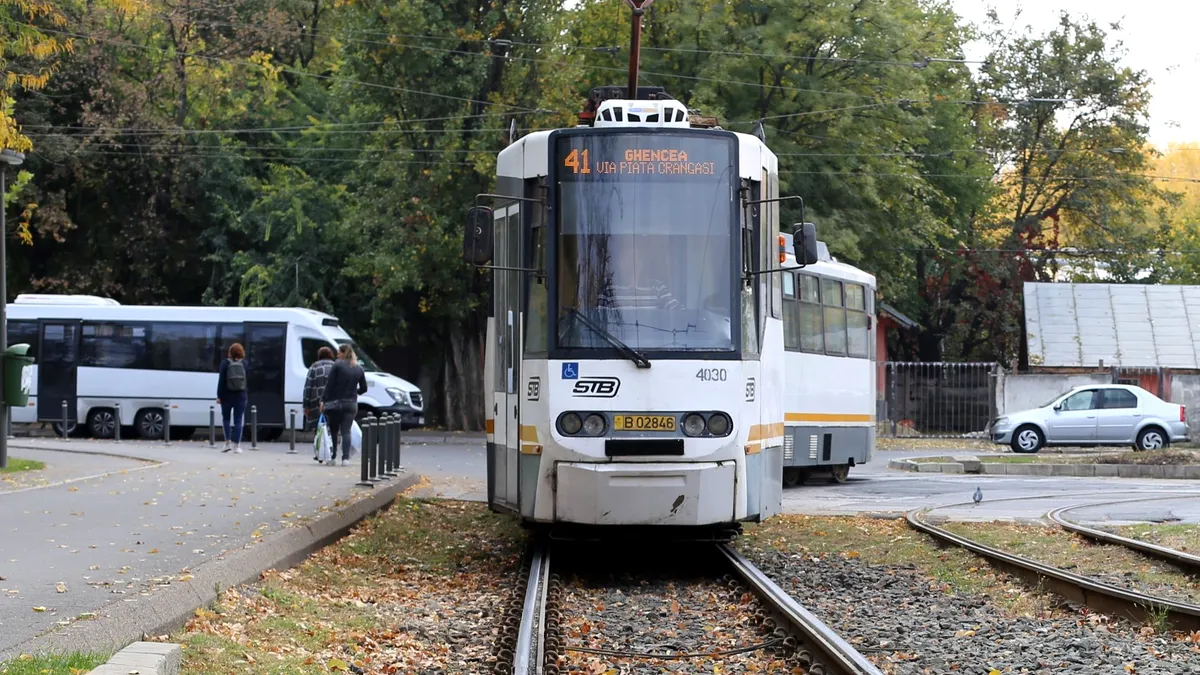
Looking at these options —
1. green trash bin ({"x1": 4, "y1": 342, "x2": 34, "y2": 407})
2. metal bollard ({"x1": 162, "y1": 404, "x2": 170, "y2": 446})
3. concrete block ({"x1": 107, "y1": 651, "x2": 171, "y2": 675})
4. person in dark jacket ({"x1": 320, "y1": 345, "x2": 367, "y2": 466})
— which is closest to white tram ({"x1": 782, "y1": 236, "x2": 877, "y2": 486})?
person in dark jacket ({"x1": 320, "y1": 345, "x2": 367, "y2": 466})

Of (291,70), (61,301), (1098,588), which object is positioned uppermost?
(291,70)

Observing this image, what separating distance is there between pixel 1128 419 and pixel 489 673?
2871 cm

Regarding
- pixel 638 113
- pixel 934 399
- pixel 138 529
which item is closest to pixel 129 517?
pixel 138 529

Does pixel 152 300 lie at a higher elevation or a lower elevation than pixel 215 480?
higher

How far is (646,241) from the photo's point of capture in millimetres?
12172

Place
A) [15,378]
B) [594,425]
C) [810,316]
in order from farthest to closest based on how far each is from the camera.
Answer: [810,316] → [15,378] → [594,425]

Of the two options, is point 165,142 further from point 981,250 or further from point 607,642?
point 607,642

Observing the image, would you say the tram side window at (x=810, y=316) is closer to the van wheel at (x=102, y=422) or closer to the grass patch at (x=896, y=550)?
the grass patch at (x=896, y=550)

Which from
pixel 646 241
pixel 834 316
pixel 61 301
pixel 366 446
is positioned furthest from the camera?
pixel 61 301

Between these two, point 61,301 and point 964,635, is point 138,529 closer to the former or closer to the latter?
point 964,635

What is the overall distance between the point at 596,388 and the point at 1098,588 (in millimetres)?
3820

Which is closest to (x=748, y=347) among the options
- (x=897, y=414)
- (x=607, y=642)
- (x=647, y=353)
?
(x=647, y=353)

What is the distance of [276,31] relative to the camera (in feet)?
143

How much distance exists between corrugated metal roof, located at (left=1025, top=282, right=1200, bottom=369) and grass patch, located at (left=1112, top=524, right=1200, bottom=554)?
31.8 m
